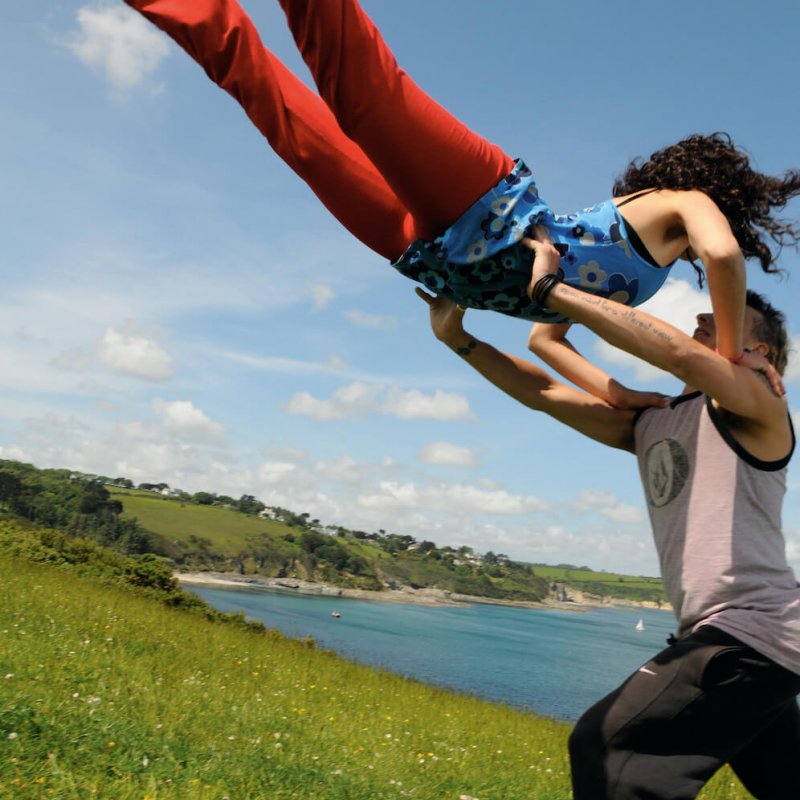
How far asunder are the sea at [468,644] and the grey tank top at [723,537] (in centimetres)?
3829

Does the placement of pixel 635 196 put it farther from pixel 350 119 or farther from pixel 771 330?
pixel 350 119

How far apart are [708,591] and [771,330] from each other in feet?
3.46

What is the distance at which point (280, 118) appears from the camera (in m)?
2.46

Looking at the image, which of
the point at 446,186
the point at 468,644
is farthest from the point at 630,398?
the point at 468,644

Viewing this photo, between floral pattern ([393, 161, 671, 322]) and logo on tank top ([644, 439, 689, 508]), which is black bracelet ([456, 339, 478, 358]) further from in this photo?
logo on tank top ([644, 439, 689, 508])

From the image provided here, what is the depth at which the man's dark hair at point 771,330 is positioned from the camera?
8.53ft

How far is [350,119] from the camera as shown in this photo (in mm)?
2164

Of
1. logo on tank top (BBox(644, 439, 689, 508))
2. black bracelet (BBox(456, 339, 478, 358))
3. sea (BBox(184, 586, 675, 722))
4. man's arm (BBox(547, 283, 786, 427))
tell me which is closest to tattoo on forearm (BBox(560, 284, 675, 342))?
man's arm (BBox(547, 283, 786, 427))

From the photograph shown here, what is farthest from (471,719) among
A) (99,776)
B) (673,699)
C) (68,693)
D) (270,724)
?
(673,699)

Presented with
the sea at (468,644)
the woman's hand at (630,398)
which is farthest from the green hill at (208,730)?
the sea at (468,644)

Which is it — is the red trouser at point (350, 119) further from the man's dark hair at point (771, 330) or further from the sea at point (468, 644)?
the sea at point (468, 644)

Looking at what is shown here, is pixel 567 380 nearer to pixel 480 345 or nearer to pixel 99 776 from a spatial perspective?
pixel 480 345

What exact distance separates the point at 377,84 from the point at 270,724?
3806 mm

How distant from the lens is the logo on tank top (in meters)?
2.39
